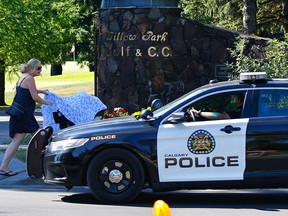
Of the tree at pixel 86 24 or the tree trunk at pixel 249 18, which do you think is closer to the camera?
the tree trunk at pixel 249 18

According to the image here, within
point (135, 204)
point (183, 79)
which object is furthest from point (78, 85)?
point (135, 204)

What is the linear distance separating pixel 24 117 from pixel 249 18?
17053 mm

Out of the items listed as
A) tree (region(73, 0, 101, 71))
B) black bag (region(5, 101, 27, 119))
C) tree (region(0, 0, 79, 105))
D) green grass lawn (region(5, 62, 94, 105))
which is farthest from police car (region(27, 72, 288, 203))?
green grass lawn (region(5, 62, 94, 105))

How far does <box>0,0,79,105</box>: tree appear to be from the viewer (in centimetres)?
3775

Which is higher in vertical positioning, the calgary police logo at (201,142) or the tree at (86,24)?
the tree at (86,24)

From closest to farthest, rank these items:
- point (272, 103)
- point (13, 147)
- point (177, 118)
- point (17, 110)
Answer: point (177, 118) → point (272, 103) → point (17, 110) → point (13, 147)

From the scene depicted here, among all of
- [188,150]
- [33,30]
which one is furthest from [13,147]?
[33,30]

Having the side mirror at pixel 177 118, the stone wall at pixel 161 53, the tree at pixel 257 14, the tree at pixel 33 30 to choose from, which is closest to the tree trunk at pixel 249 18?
the tree at pixel 257 14

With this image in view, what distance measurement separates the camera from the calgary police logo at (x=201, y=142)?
9750mm

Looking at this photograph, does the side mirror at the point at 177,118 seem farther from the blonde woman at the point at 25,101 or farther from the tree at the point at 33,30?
the tree at the point at 33,30

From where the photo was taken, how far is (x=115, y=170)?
9.79 metres

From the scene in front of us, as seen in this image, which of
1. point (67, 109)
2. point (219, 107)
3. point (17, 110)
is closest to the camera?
point (219, 107)

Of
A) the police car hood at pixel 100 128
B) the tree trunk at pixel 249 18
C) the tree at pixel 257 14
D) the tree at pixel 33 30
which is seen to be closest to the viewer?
the police car hood at pixel 100 128

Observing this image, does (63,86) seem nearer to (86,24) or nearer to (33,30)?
(86,24)
